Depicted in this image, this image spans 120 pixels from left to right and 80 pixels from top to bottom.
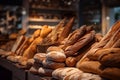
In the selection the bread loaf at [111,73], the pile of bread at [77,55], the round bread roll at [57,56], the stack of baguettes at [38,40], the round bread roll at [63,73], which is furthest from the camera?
the stack of baguettes at [38,40]

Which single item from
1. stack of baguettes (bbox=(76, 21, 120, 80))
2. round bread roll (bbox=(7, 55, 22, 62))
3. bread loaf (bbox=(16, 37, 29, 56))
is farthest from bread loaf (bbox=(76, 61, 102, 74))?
bread loaf (bbox=(16, 37, 29, 56))

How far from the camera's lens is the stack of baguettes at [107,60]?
1250 millimetres

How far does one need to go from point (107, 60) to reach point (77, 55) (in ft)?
2.02

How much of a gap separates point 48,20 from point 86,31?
21.2ft

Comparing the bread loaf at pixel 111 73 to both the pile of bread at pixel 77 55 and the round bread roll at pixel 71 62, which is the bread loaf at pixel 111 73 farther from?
the round bread roll at pixel 71 62

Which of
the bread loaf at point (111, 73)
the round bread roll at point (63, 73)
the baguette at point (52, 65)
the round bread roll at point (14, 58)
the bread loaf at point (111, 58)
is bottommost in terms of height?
the round bread roll at point (14, 58)

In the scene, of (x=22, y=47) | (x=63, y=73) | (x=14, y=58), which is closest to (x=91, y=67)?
(x=63, y=73)

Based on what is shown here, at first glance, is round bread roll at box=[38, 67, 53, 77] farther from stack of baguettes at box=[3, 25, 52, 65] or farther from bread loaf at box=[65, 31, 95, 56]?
stack of baguettes at box=[3, 25, 52, 65]

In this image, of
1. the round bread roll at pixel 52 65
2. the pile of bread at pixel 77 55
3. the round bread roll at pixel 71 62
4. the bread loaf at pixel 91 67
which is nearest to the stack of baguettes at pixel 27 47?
the pile of bread at pixel 77 55

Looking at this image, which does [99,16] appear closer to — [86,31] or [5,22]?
[5,22]

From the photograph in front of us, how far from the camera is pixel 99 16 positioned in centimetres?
738

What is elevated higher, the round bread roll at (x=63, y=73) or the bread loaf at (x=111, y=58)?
the bread loaf at (x=111, y=58)

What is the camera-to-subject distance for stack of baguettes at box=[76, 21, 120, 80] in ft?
4.10

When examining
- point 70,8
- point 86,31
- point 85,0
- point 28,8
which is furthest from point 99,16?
point 86,31
